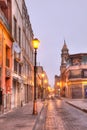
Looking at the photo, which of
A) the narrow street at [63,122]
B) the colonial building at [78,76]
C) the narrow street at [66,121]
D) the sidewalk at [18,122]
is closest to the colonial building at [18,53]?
the narrow street at [66,121]

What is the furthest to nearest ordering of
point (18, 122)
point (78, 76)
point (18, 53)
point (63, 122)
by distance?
point (78, 76) → point (18, 53) → point (63, 122) → point (18, 122)

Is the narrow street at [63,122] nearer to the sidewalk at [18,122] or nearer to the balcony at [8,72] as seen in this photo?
the sidewalk at [18,122]

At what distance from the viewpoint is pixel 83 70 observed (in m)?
103

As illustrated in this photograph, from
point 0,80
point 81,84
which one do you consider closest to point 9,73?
point 0,80

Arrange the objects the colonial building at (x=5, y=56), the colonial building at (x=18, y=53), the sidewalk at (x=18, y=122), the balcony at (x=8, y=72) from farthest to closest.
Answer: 1. the colonial building at (x=18, y=53)
2. the balcony at (x=8, y=72)
3. the colonial building at (x=5, y=56)
4. the sidewalk at (x=18, y=122)

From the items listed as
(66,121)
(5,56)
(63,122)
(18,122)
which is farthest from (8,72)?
(18,122)

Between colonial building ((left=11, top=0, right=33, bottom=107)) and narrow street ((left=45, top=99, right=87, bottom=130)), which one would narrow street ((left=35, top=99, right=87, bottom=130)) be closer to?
narrow street ((left=45, top=99, right=87, bottom=130))

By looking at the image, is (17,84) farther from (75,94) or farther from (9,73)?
(75,94)

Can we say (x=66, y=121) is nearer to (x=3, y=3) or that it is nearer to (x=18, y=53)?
(x=3, y=3)

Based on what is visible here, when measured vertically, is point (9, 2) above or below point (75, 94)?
Answer: above

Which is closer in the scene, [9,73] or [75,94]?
[9,73]

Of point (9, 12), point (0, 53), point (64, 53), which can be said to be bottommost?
point (0, 53)

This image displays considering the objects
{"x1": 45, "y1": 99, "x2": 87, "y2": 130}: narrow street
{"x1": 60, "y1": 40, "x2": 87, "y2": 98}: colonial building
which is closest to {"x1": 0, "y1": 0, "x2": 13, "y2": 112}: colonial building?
{"x1": 45, "y1": 99, "x2": 87, "y2": 130}: narrow street

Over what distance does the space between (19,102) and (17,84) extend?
3.02 meters
